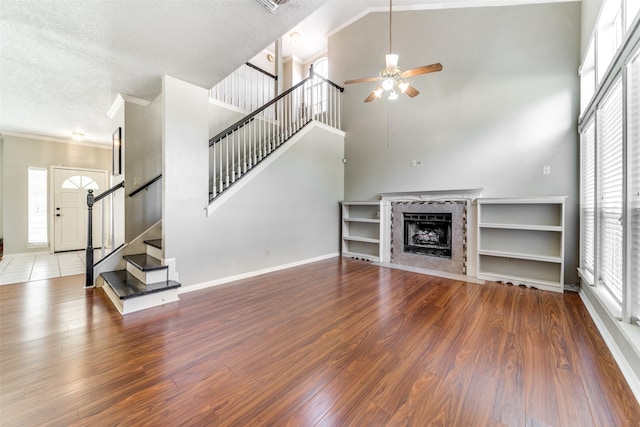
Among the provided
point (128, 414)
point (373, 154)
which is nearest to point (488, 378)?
point (128, 414)

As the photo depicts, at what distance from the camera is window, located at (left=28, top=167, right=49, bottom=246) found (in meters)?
5.78

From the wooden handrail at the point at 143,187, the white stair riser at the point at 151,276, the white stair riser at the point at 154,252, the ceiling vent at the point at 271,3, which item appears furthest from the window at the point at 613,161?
the wooden handrail at the point at 143,187

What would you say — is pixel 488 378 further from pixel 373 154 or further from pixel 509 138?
pixel 373 154

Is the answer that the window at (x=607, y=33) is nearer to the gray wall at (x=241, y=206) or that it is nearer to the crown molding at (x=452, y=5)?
the crown molding at (x=452, y=5)

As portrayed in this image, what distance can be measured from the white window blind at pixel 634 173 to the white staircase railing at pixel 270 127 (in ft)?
13.0

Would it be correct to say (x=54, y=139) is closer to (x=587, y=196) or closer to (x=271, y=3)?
(x=271, y=3)

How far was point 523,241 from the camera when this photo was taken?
11.9 ft

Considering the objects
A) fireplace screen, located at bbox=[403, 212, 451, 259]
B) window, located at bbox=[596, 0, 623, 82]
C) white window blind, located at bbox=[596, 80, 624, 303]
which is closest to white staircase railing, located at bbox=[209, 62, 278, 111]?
fireplace screen, located at bbox=[403, 212, 451, 259]

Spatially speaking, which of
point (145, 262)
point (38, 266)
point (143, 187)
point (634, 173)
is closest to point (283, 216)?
point (145, 262)

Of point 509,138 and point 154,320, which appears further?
point 509,138

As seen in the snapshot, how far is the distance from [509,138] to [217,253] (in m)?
4.65

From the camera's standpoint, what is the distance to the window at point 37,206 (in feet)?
19.0

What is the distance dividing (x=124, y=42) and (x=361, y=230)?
15.3 ft

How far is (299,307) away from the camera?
2.72 m
